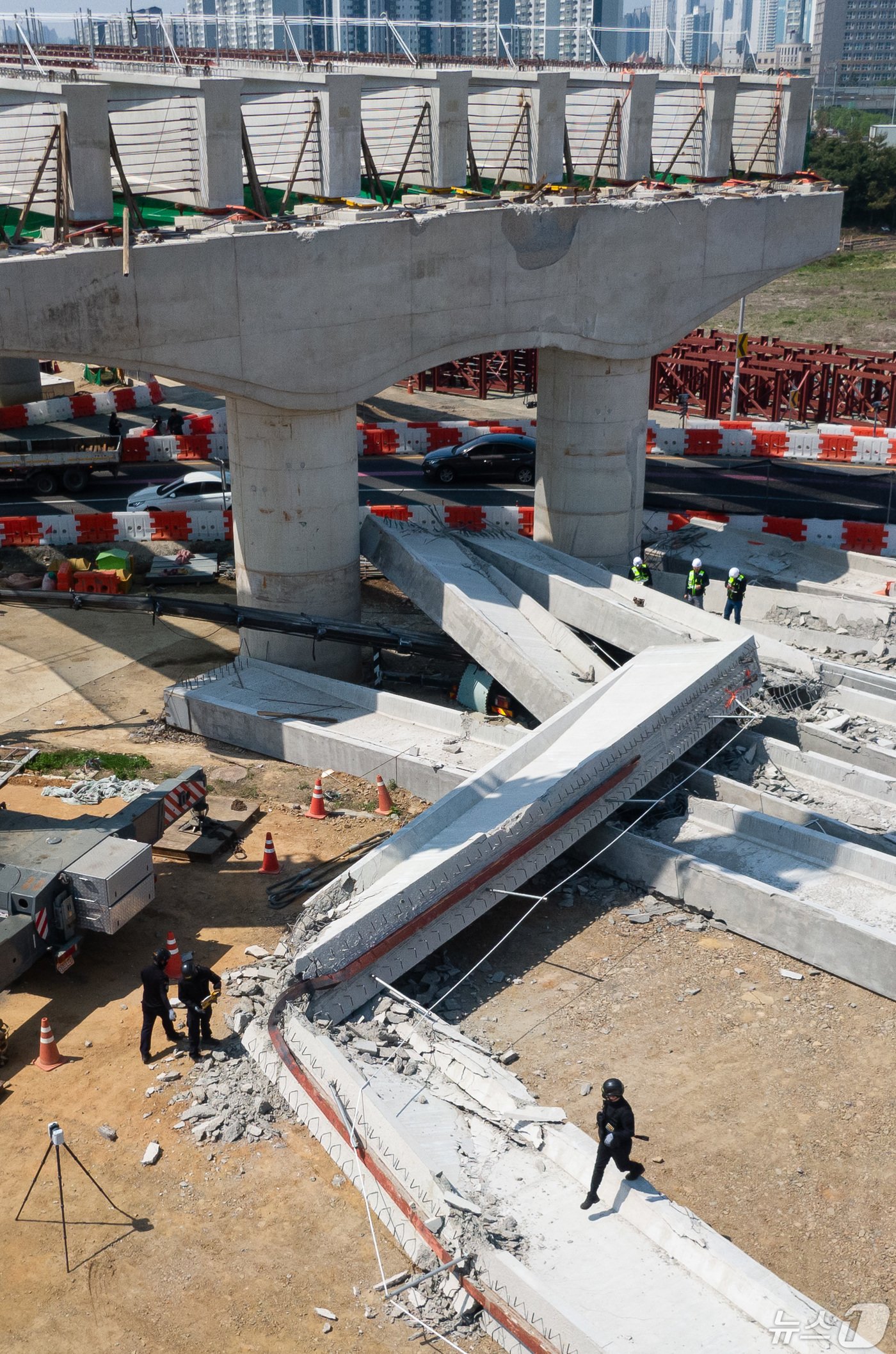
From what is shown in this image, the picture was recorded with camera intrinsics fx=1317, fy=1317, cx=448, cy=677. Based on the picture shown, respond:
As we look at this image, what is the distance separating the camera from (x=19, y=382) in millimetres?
43406

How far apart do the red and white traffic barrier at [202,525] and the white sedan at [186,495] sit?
584mm

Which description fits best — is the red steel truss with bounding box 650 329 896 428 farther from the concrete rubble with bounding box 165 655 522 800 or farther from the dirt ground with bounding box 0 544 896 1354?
the dirt ground with bounding box 0 544 896 1354

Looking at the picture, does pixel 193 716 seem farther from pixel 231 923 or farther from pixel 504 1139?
pixel 504 1139

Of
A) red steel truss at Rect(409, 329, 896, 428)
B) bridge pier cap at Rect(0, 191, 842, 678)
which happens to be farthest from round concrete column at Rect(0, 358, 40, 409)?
bridge pier cap at Rect(0, 191, 842, 678)

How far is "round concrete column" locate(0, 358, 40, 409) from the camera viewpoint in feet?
141

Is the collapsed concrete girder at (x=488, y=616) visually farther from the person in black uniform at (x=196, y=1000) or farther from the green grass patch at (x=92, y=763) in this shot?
the person in black uniform at (x=196, y=1000)

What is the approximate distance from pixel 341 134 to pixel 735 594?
409 inches

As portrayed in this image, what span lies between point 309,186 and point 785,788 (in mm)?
13228

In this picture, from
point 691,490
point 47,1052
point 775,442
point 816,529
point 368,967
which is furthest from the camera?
point 775,442

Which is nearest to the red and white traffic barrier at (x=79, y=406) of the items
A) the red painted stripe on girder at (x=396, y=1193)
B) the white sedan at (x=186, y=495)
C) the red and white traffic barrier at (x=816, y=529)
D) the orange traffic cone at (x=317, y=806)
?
the white sedan at (x=186, y=495)

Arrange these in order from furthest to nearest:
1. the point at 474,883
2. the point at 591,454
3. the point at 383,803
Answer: the point at 591,454 < the point at 383,803 < the point at 474,883

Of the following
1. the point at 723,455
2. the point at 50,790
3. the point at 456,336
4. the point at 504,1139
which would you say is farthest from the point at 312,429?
the point at 723,455

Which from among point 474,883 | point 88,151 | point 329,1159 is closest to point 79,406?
point 88,151

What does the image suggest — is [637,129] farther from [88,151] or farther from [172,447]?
[172,447]
